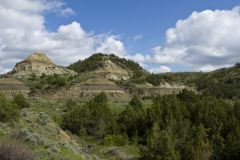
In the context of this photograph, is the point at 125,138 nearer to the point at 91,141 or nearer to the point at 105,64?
the point at 91,141

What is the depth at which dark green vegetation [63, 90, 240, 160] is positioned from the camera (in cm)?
3317

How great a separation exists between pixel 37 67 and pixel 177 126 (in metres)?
97.4

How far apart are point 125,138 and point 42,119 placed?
44.6 feet

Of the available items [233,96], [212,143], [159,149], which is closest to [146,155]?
[159,149]

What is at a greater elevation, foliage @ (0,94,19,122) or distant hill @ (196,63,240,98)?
distant hill @ (196,63,240,98)

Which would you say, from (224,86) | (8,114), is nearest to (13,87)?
(224,86)

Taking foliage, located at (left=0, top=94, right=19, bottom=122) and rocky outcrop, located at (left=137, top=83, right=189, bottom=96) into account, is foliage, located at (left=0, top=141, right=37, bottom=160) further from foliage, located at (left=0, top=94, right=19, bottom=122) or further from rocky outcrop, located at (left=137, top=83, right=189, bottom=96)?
rocky outcrop, located at (left=137, top=83, right=189, bottom=96)

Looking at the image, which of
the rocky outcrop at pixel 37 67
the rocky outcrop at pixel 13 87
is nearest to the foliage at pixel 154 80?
the rocky outcrop at pixel 13 87

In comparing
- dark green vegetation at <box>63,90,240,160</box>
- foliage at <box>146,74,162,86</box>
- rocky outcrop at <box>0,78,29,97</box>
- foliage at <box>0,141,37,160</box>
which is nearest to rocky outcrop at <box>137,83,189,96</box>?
foliage at <box>146,74,162,86</box>

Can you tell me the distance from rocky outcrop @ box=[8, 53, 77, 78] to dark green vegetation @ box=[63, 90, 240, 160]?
80450 mm

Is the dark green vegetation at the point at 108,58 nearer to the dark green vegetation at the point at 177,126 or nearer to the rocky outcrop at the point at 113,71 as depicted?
the rocky outcrop at the point at 113,71

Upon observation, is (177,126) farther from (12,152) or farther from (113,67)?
(113,67)

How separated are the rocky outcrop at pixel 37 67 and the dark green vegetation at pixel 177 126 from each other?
264 ft

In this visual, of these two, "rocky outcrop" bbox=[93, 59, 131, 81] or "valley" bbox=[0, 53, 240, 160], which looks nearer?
"valley" bbox=[0, 53, 240, 160]
